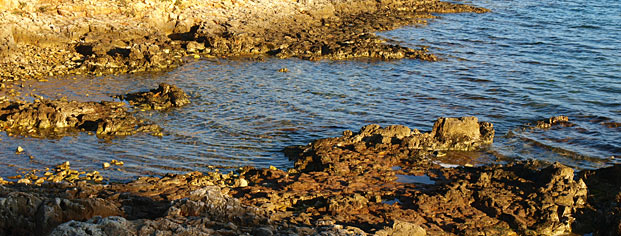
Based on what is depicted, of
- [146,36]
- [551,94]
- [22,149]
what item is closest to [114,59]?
[146,36]

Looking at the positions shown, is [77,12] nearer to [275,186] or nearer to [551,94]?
[275,186]

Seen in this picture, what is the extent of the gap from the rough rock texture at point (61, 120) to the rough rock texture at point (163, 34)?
3.44 m

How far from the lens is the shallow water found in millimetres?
12859

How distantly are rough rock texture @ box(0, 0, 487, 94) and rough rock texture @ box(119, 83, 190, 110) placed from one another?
350 cm

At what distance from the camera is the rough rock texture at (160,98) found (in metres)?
16.2

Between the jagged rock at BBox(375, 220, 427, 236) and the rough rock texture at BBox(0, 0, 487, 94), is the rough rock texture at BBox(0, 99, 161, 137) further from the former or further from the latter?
the jagged rock at BBox(375, 220, 427, 236)

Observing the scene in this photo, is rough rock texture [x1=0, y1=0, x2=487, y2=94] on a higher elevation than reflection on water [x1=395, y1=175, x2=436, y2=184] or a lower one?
higher

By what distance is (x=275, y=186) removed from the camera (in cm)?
1062

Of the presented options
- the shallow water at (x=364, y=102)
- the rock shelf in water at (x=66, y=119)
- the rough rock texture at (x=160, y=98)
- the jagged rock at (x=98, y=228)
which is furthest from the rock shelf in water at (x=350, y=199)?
the rough rock texture at (x=160, y=98)

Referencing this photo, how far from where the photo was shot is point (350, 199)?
31.6 ft

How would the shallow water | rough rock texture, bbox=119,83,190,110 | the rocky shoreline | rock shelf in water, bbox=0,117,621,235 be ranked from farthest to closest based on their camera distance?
rough rock texture, bbox=119,83,190,110 → the shallow water → the rocky shoreline → rock shelf in water, bbox=0,117,621,235

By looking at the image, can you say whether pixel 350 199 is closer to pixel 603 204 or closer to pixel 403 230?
pixel 403 230

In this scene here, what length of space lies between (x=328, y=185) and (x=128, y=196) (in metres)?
3.84

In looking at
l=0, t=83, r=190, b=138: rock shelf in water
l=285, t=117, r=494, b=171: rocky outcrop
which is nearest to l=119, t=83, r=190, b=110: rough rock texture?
l=0, t=83, r=190, b=138: rock shelf in water
